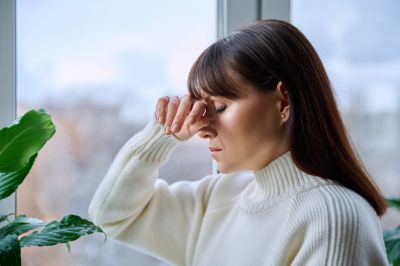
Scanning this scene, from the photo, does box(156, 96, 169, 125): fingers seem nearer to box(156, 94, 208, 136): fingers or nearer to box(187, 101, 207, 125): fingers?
box(156, 94, 208, 136): fingers

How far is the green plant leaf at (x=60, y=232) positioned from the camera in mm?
840

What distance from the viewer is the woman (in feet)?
3.10

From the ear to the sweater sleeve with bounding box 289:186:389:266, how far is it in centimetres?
17

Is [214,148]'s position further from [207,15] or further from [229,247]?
[207,15]

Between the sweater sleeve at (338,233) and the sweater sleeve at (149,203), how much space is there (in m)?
0.34

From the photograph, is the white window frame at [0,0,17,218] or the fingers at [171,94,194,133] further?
the white window frame at [0,0,17,218]

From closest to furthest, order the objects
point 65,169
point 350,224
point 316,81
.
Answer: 1. point 350,224
2. point 316,81
3. point 65,169

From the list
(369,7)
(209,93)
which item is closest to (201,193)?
(209,93)

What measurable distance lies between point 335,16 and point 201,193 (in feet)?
2.18

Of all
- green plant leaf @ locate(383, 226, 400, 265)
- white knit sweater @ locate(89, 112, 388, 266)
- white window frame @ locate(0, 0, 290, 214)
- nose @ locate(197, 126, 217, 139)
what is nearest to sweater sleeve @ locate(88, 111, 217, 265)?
white knit sweater @ locate(89, 112, 388, 266)

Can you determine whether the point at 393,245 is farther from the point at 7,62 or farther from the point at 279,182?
the point at 7,62

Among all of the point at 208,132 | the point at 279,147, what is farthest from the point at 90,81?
the point at 279,147

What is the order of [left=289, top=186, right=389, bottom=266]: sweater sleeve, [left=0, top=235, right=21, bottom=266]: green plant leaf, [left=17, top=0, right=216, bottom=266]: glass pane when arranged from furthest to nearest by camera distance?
[left=17, top=0, right=216, bottom=266]: glass pane < [left=289, top=186, right=389, bottom=266]: sweater sleeve < [left=0, top=235, right=21, bottom=266]: green plant leaf

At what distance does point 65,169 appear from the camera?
1447 mm
